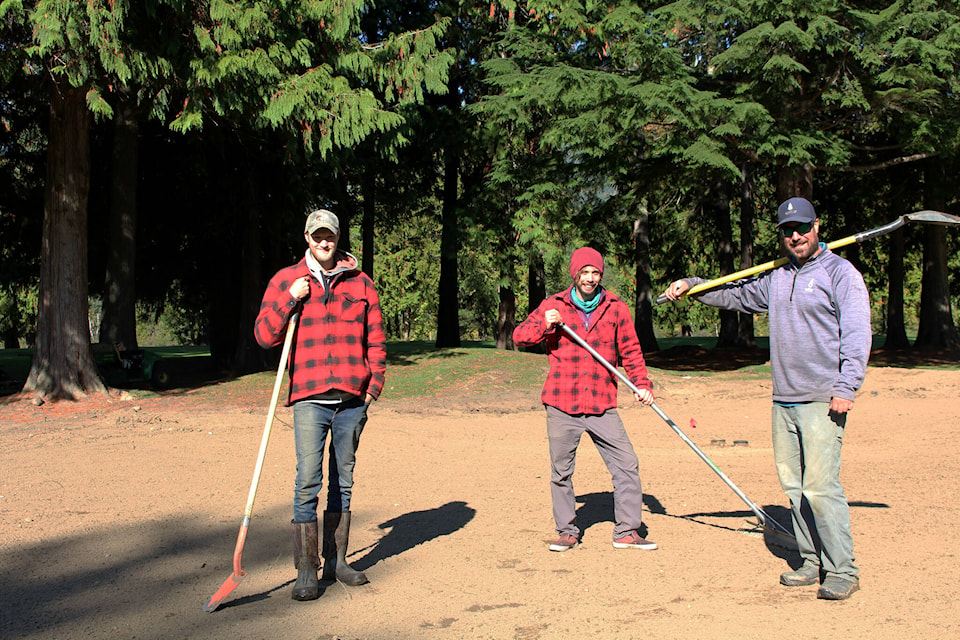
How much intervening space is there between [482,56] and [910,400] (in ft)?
42.4

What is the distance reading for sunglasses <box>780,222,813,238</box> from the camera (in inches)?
192

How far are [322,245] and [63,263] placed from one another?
35.2 feet

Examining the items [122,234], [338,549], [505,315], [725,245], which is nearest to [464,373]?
[505,315]

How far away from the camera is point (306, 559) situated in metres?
4.79

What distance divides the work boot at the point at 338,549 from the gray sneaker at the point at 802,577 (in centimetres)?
238

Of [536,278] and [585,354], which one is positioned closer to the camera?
[585,354]

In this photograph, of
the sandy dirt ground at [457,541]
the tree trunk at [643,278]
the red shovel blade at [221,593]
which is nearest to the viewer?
the sandy dirt ground at [457,541]

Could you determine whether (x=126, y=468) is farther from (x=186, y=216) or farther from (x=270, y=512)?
(x=186, y=216)

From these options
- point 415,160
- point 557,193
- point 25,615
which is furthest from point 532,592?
point 415,160

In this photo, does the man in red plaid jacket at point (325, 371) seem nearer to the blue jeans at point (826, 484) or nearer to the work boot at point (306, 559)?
the work boot at point (306, 559)

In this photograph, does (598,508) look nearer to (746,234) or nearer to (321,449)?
(321,449)

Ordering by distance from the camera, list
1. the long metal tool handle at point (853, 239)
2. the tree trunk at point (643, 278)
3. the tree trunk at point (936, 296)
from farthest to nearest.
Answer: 1. the tree trunk at point (643, 278)
2. the tree trunk at point (936, 296)
3. the long metal tool handle at point (853, 239)

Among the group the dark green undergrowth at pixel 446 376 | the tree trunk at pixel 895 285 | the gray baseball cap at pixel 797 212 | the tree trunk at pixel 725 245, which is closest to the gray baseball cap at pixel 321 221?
the gray baseball cap at pixel 797 212

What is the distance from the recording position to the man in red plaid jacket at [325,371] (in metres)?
4.81
